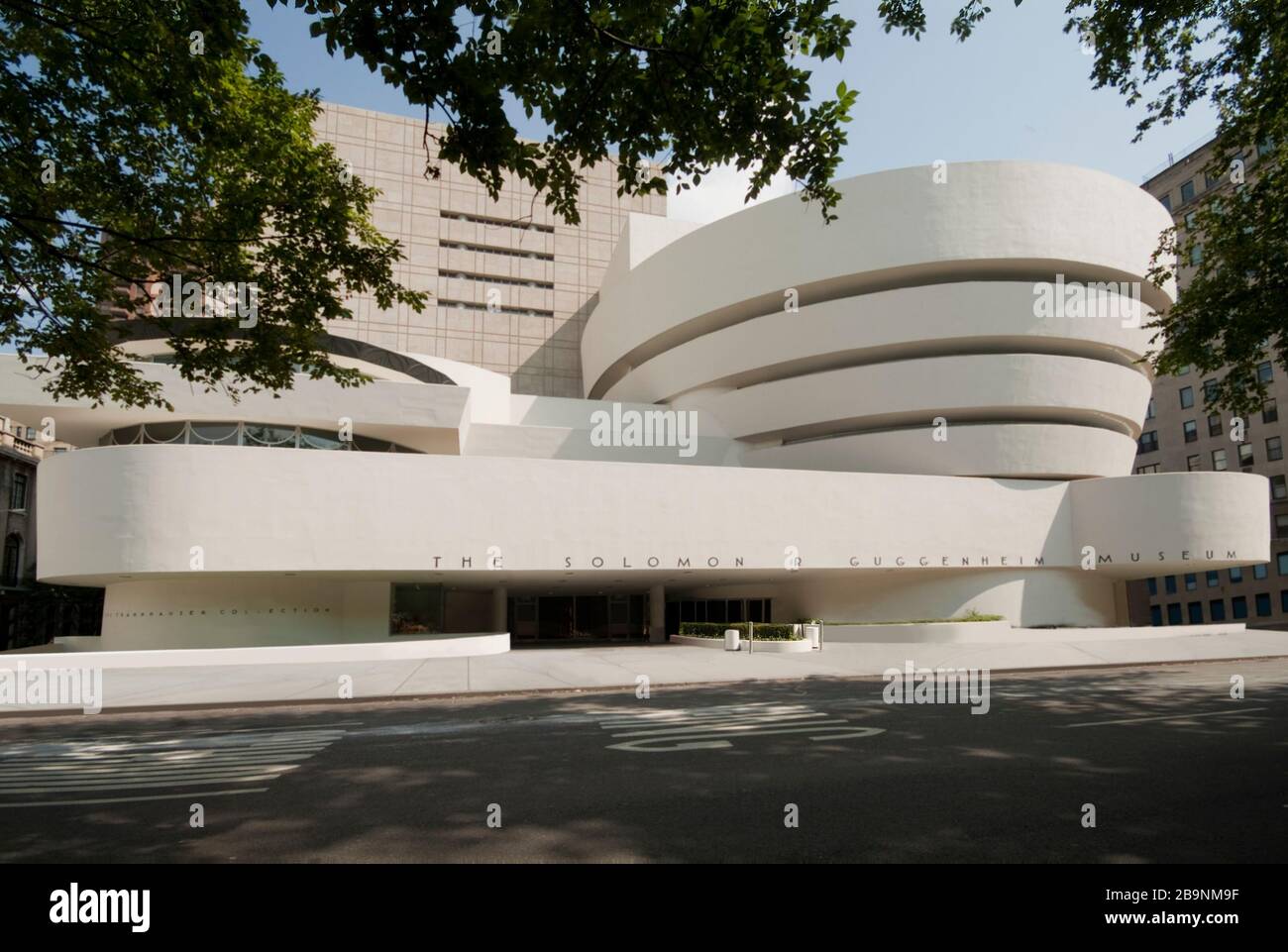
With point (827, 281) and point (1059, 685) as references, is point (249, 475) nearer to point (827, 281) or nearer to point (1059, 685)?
point (1059, 685)

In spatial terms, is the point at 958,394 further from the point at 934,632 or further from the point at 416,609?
the point at 416,609

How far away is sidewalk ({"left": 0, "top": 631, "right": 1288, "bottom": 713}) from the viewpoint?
15.0 metres

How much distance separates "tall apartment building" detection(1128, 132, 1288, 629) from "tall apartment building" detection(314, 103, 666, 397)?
4250 centimetres

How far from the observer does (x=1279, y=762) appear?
7523 mm

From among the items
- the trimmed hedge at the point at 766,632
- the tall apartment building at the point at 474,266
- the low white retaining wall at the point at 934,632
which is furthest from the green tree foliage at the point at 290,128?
the tall apartment building at the point at 474,266

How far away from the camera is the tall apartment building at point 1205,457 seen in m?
52.9

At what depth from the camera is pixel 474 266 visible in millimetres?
52656

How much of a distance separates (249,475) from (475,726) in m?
16.5

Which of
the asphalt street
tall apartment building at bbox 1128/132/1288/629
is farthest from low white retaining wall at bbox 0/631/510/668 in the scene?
tall apartment building at bbox 1128/132/1288/629
